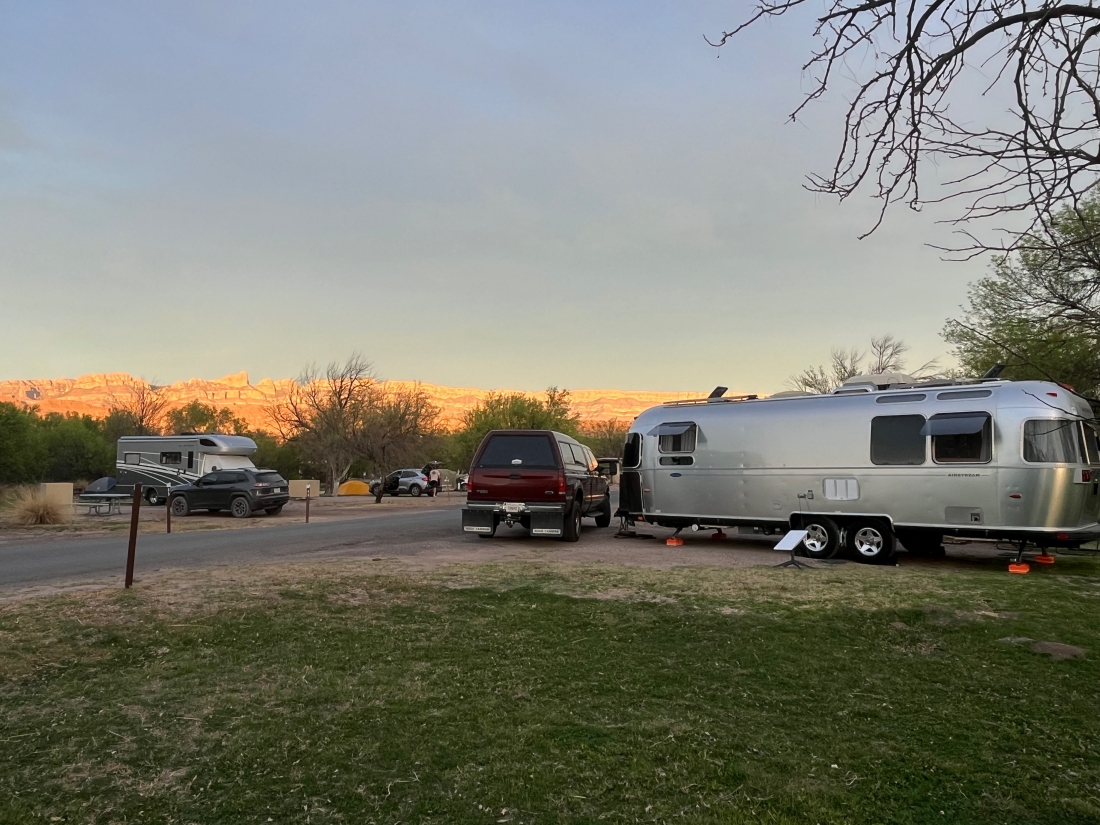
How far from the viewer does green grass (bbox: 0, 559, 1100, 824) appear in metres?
3.45

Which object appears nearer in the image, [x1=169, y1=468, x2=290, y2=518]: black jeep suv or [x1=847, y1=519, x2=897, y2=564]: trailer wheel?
[x1=847, y1=519, x2=897, y2=564]: trailer wheel

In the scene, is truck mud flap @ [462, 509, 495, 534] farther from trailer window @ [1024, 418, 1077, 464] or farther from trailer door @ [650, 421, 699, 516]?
trailer window @ [1024, 418, 1077, 464]

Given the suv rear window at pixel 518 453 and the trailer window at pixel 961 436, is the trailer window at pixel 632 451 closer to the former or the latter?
the suv rear window at pixel 518 453

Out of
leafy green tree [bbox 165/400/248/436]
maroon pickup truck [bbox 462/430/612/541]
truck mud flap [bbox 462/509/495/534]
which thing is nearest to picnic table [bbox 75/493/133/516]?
truck mud flap [bbox 462/509/495/534]

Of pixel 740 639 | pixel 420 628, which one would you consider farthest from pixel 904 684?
pixel 420 628

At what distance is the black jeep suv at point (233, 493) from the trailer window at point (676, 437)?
48.5ft

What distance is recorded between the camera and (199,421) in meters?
80.2

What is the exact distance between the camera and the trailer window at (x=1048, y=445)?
1111 centimetres

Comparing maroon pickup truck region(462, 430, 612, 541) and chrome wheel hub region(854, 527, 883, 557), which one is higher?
maroon pickup truck region(462, 430, 612, 541)

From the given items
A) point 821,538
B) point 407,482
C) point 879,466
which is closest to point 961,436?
point 879,466

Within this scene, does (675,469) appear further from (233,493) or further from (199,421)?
(199,421)

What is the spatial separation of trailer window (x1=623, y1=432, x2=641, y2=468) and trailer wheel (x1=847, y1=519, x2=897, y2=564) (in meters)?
4.45

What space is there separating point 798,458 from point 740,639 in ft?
25.5

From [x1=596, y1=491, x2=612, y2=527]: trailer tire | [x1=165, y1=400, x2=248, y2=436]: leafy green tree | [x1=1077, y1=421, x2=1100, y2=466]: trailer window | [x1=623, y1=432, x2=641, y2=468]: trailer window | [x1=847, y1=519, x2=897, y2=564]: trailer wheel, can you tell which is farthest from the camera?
[x1=165, y1=400, x2=248, y2=436]: leafy green tree
